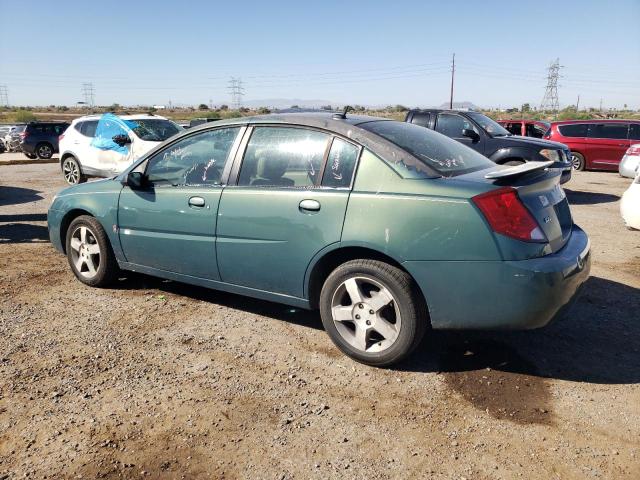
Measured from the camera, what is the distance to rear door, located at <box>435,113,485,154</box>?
35.8 ft

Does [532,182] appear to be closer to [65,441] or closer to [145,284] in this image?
[65,441]

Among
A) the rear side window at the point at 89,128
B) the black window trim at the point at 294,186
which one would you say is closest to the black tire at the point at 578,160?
the rear side window at the point at 89,128

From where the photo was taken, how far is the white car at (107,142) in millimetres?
11453

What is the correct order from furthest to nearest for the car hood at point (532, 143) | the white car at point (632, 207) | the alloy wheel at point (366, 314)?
the car hood at point (532, 143), the white car at point (632, 207), the alloy wheel at point (366, 314)

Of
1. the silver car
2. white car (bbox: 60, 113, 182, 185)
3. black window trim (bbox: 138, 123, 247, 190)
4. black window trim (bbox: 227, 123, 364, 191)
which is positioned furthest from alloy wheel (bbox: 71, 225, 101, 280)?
the silver car

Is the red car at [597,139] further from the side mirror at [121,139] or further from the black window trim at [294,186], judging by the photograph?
the black window trim at [294,186]

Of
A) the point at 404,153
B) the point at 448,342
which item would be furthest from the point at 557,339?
the point at 404,153

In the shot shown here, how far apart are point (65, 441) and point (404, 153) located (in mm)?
2580

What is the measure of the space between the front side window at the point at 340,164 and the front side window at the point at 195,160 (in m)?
0.94

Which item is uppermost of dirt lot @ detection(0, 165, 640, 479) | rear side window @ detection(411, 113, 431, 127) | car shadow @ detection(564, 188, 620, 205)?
rear side window @ detection(411, 113, 431, 127)

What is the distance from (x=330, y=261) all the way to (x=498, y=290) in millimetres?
1143

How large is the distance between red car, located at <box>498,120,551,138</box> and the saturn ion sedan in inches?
611

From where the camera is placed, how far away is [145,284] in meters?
5.31

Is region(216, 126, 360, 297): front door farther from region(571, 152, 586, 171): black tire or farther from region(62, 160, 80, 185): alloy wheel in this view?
region(571, 152, 586, 171): black tire
